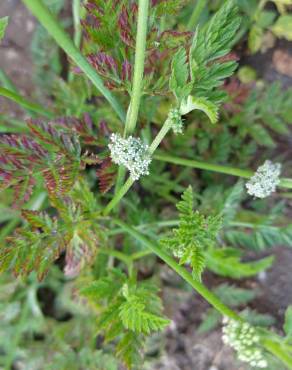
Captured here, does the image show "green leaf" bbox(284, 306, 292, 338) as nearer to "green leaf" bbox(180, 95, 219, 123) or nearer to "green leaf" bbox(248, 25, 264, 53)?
"green leaf" bbox(180, 95, 219, 123)


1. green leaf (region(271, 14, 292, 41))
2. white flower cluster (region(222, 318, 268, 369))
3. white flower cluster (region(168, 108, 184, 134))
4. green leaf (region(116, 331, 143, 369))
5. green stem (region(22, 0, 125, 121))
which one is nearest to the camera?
green stem (region(22, 0, 125, 121))

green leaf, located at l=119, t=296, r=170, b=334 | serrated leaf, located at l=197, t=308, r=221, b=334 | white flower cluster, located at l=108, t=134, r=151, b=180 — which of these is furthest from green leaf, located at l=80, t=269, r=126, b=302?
serrated leaf, located at l=197, t=308, r=221, b=334

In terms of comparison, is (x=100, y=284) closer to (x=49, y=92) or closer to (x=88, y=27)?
(x=88, y=27)

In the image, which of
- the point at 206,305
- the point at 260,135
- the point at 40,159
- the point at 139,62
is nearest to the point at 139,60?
the point at 139,62

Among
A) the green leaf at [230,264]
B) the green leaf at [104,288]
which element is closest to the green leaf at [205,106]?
the green leaf at [104,288]

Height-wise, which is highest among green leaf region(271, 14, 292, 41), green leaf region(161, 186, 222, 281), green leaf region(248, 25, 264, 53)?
green leaf region(271, 14, 292, 41)

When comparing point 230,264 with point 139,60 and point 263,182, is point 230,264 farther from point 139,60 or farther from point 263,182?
point 139,60

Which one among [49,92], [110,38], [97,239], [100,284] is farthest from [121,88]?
[49,92]
